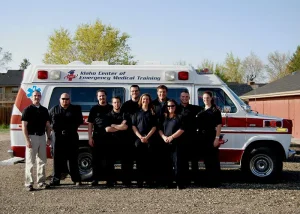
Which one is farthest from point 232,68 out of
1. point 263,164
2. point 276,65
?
point 263,164

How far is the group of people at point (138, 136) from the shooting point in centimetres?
859

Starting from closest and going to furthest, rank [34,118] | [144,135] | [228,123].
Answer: [34,118] → [144,135] → [228,123]

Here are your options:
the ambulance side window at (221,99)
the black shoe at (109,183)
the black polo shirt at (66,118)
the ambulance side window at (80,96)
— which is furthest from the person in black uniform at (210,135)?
the black polo shirt at (66,118)

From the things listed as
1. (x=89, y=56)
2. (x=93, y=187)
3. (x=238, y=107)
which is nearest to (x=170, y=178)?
(x=93, y=187)

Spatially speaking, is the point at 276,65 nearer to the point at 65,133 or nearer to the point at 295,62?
the point at 295,62

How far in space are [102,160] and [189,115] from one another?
2.00m

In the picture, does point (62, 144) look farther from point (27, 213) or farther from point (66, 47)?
point (66, 47)

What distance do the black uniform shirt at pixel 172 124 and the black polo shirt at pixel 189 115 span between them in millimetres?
99

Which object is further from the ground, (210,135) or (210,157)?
(210,135)

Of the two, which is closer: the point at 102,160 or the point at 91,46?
the point at 102,160

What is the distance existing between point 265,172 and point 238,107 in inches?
60.4

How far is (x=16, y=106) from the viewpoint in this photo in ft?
31.0

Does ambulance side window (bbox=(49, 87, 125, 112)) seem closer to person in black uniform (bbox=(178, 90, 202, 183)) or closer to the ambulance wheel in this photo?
the ambulance wheel

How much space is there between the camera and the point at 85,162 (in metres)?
9.52
